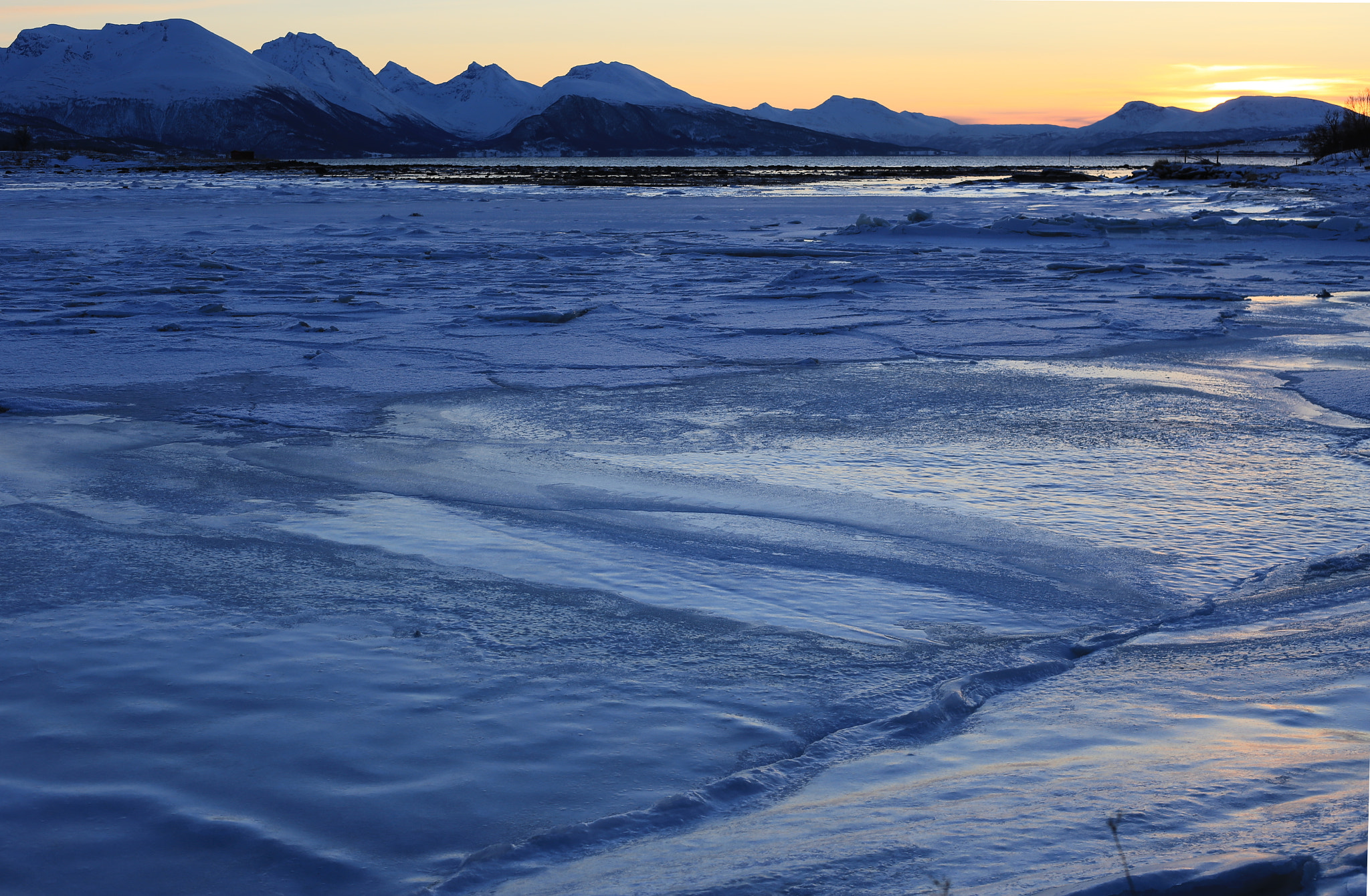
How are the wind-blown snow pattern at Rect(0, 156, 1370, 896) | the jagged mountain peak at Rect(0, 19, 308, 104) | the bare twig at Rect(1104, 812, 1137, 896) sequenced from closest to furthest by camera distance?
the bare twig at Rect(1104, 812, 1137, 896) < the wind-blown snow pattern at Rect(0, 156, 1370, 896) < the jagged mountain peak at Rect(0, 19, 308, 104)

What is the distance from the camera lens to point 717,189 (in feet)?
111

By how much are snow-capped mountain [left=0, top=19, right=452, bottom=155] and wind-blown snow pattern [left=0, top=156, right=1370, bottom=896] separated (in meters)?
161

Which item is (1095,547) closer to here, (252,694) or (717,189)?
(252,694)

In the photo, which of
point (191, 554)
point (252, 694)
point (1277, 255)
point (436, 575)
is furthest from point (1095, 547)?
point (1277, 255)

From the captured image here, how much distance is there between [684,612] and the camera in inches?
97.7

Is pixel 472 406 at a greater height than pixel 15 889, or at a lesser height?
greater

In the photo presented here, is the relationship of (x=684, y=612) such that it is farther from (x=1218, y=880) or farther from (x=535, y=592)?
(x=1218, y=880)

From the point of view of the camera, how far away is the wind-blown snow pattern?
5.05 ft

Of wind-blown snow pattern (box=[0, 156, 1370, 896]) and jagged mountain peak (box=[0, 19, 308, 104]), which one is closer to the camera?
wind-blown snow pattern (box=[0, 156, 1370, 896])

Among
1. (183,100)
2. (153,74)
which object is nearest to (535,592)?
(183,100)

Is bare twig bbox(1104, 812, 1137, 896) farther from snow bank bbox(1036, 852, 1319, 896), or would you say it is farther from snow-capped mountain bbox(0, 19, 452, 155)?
snow-capped mountain bbox(0, 19, 452, 155)

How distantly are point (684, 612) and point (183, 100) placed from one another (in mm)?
186320

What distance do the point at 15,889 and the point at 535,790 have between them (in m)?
0.74

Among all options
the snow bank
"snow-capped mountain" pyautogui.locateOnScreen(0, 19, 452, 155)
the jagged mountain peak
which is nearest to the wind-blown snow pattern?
the snow bank
